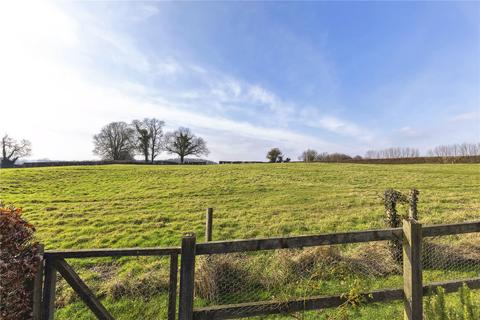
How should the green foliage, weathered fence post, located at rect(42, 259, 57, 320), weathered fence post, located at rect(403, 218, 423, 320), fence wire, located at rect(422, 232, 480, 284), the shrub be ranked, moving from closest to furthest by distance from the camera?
the shrub
the green foliage
weathered fence post, located at rect(42, 259, 57, 320)
weathered fence post, located at rect(403, 218, 423, 320)
fence wire, located at rect(422, 232, 480, 284)

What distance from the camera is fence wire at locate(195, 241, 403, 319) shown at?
530 cm

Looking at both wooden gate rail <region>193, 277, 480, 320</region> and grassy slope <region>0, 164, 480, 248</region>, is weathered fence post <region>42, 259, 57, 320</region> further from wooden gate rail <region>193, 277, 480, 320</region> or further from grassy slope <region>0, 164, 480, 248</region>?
grassy slope <region>0, 164, 480, 248</region>

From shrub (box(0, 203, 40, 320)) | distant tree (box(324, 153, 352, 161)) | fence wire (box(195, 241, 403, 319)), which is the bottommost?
fence wire (box(195, 241, 403, 319))

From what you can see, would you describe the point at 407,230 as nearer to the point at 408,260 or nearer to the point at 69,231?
the point at 408,260

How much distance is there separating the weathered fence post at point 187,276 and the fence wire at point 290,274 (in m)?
2.28

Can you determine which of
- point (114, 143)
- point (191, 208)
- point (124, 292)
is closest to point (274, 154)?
point (114, 143)

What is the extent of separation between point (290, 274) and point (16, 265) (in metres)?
4.63

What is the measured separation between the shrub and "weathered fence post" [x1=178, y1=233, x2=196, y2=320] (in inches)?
58.7

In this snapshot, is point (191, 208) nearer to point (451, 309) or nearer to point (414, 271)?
point (414, 271)

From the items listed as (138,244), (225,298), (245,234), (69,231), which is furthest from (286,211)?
(69,231)

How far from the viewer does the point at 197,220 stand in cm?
1145

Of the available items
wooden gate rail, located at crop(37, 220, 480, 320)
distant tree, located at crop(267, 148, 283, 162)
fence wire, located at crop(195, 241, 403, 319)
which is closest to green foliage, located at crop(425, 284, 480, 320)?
wooden gate rail, located at crop(37, 220, 480, 320)

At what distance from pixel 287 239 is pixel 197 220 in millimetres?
8661

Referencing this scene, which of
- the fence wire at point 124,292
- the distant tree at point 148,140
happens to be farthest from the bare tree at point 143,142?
the fence wire at point 124,292
